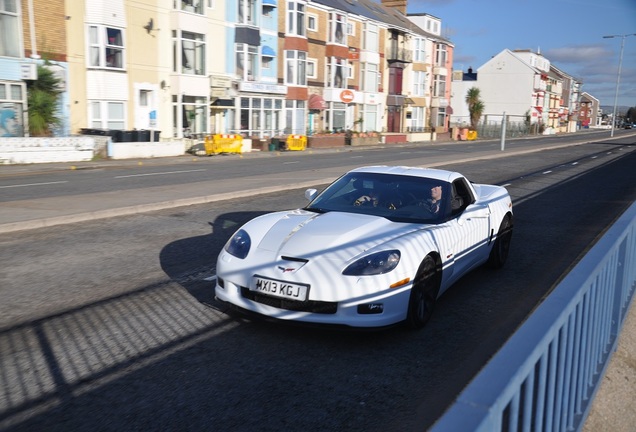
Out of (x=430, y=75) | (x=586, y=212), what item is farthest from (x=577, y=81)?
(x=586, y=212)

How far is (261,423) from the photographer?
151 inches

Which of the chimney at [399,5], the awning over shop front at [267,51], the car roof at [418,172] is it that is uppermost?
the chimney at [399,5]

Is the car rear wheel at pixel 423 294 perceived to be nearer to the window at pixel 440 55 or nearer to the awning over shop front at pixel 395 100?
the awning over shop front at pixel 395 100

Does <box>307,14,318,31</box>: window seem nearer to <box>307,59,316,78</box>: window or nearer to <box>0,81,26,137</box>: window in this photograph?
<box>307,59,316,78</box>: window

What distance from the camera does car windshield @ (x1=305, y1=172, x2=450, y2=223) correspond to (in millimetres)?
6434

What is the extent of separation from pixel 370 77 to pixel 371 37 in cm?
357

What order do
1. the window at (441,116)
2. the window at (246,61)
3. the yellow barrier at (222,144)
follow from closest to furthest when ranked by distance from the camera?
1. the yellow barrier at (222,144)
2. the window at (246,61)
3. the window at (441,116)

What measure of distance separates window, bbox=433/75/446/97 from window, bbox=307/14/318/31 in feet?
78.4

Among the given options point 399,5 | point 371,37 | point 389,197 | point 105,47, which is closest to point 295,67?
point 371,37

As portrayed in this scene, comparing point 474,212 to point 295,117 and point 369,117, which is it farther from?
point 369,117

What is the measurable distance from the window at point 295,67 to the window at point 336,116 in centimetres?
532

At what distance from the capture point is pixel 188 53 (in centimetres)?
3478

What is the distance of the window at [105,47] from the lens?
28.9 m

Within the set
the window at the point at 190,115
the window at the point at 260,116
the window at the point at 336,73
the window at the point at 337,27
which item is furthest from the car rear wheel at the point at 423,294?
the window at the point at 337,27
